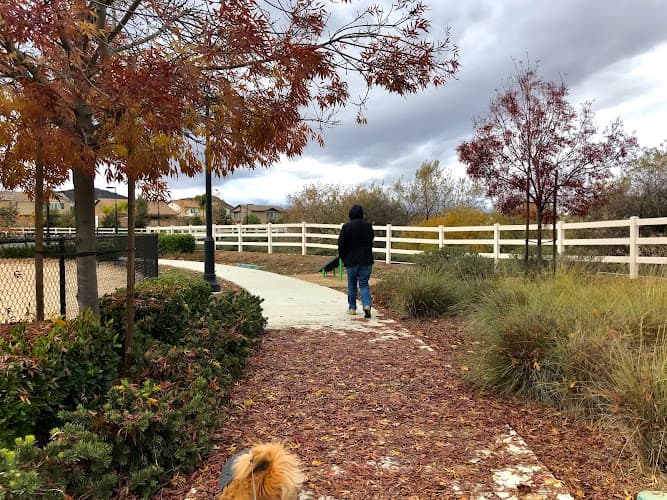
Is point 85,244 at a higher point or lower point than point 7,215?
lower

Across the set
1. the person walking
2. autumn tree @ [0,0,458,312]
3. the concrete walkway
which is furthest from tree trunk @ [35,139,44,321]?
the person walking

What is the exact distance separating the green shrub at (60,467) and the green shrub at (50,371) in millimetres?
235

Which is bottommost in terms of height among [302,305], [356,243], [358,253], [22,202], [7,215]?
[302,305]

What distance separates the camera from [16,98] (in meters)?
3.47

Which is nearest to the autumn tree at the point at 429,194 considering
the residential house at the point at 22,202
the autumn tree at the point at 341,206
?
the autumn tree at the point at 341,206

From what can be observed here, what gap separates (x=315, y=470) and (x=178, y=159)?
260 cm

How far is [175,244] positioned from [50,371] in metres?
23.1

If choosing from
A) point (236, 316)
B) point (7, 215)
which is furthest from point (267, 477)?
point (7, 215)

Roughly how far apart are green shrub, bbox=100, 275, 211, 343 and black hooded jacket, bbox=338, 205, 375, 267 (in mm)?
3080

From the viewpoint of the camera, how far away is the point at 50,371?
2.92m

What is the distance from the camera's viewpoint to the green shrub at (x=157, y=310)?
4.73 metres

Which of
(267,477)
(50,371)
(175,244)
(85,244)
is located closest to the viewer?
(267,477)

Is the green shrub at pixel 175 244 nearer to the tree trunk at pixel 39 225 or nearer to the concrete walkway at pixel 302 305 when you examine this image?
the concrete walkway at pixel 302 305

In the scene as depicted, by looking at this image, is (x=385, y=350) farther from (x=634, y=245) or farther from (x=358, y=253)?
(x=634, y=245)
